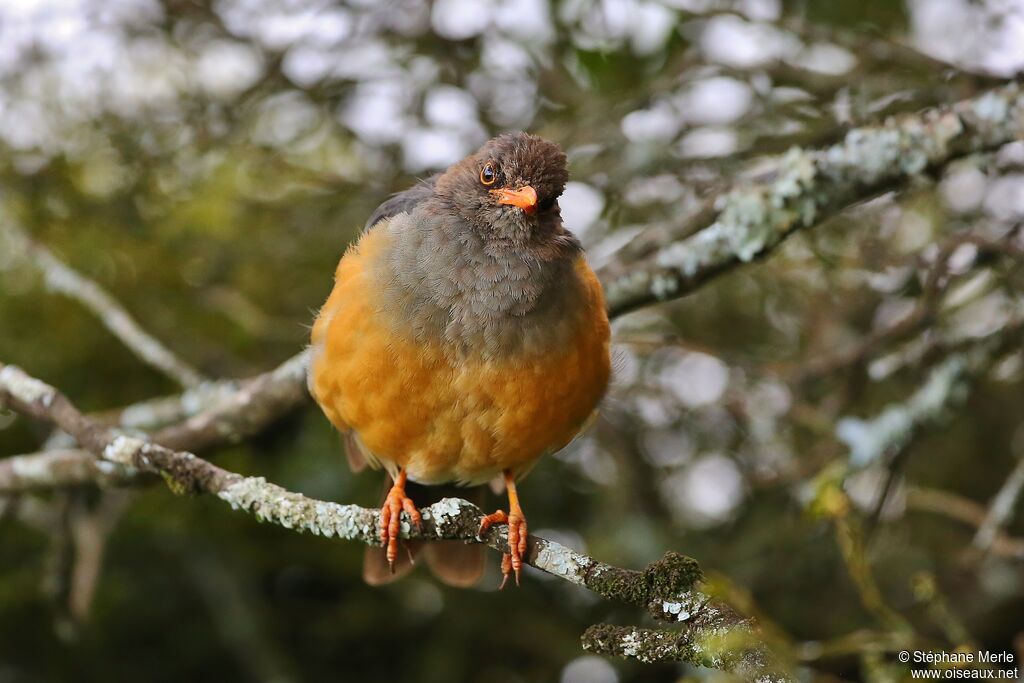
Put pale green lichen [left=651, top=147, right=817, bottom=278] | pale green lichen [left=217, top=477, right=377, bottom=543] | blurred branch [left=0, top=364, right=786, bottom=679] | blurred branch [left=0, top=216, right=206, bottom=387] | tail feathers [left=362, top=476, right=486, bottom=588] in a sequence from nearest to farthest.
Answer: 1. blurred branch [left=0, top=364, right=786, bottom=679]
2. pale green lichen [left=217, top=477, right=377, bottom=543]
3. pale green lichen [left=651, top=147, right=817, bottom=278]
4. tail feathers [left=362, top=476, right=486, bottom=588]
5. blurred branch [left=0, top=216, right=206, bottom=387]

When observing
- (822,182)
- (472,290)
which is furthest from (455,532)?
(822,182)

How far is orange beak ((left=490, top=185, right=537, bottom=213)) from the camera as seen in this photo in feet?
10.6

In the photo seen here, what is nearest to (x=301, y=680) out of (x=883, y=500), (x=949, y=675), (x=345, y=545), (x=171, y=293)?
(x=345, y=545)

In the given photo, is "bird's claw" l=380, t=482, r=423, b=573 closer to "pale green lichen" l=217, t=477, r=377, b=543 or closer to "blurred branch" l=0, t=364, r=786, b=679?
"blurred branch" l=0, t=364, r=786, b=679

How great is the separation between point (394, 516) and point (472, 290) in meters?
0.66

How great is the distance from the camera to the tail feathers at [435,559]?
11.9ft

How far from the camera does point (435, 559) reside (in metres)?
3.79

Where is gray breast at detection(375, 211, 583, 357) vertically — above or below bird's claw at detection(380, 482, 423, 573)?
above

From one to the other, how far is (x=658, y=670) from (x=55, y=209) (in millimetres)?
3164

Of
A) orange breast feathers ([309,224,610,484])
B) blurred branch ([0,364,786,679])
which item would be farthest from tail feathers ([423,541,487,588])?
blurred branch ([0,364,786,679])

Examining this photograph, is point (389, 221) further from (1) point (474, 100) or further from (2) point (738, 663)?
(2) point (738, 663)

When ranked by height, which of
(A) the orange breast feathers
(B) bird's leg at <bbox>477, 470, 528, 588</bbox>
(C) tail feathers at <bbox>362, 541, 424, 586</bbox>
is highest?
(A) the orange breast feathers

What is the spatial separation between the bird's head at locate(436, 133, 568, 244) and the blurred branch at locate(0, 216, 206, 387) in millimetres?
1298

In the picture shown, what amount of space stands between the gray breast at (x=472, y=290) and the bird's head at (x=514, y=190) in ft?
0.22
